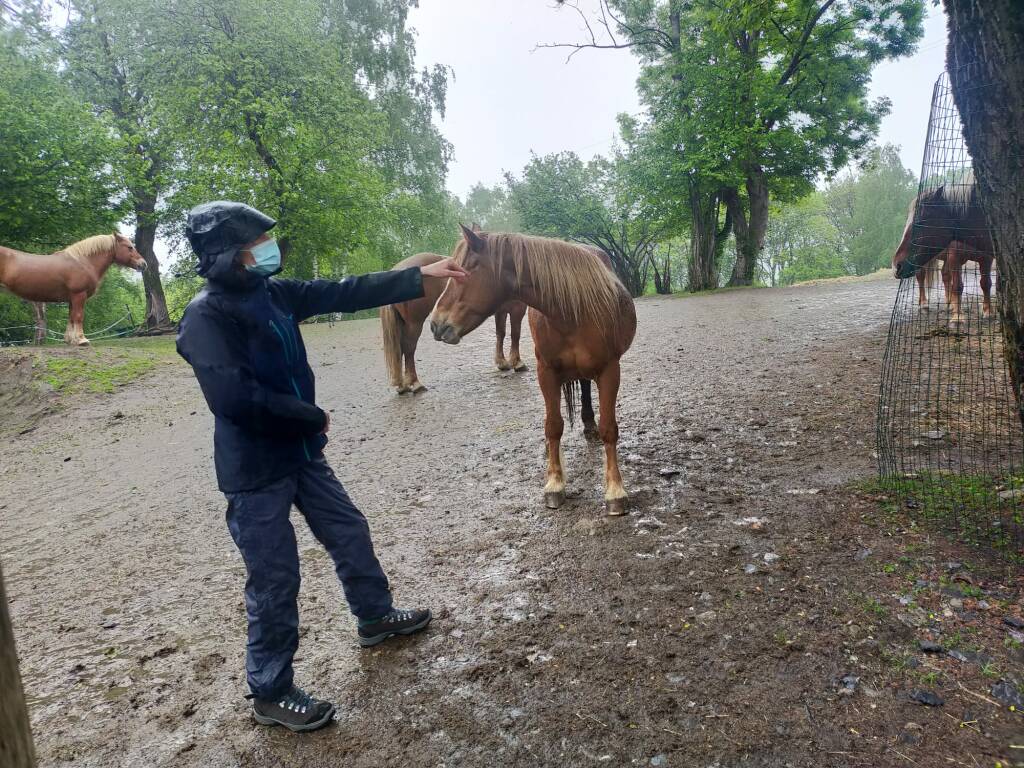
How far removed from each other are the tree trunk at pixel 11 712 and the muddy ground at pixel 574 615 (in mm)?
1346

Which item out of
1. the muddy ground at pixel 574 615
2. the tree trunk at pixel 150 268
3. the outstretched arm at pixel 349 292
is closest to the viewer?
the muddy ground at pixel 574 615

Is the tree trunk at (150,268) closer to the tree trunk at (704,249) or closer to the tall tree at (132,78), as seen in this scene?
the tall tree at (132,78)

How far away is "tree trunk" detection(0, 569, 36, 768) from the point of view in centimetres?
94

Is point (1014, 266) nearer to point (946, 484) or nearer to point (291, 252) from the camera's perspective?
point (946, 484)

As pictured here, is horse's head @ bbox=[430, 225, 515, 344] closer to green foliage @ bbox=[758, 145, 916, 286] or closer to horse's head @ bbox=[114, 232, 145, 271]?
horse's head @ bbox=[114, 232, 145, 271]

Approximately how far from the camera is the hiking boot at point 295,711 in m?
2.24

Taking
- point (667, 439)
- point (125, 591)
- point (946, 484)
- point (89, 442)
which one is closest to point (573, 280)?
point (667, 439)

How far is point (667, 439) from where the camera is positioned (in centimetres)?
512

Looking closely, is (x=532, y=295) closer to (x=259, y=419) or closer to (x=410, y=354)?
(x=259, y=419)

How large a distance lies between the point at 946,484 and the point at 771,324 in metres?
7.45

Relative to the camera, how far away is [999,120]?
2570 millimetres

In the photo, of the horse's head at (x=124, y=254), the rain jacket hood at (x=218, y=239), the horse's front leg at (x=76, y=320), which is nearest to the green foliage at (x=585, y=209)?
the horse's head at (x=124, y=254)

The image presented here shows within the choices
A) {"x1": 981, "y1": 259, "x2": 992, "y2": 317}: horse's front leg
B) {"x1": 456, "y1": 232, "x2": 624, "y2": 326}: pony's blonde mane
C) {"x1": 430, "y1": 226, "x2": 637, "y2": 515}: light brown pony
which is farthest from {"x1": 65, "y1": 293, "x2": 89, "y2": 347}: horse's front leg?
{"x1": 981, "y1": 259, "x2": 992, "y2": 317}: horse's front leg

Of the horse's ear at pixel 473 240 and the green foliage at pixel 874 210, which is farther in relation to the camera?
the green foliage at pixel 874 210
